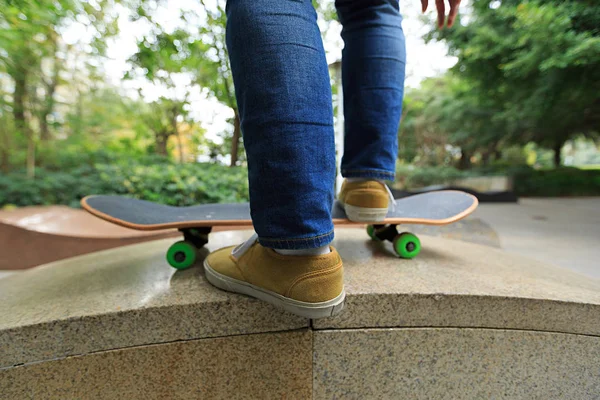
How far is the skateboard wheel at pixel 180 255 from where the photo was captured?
1124 mm

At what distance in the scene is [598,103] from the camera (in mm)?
8562

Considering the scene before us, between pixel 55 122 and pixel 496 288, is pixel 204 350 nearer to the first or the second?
pixel 496 288

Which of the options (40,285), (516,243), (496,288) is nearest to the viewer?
(496,288)

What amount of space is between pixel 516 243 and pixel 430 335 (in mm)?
3149

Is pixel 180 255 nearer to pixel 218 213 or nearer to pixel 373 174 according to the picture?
pixel 218 213

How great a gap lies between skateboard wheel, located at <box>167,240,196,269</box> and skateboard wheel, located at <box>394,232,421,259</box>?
2.79ft

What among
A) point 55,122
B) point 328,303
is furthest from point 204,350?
point 55,122

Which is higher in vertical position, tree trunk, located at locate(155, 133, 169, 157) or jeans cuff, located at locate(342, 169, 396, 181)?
tree trunk, located at locate(155, 133, 169, 157)

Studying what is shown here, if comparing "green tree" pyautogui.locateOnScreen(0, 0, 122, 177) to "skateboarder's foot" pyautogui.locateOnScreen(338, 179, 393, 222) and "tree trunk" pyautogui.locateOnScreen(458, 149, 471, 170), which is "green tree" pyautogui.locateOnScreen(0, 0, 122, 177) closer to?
"skateboarder's foot" pyautogui.locateOnScreen(338, 179, 393, 222)

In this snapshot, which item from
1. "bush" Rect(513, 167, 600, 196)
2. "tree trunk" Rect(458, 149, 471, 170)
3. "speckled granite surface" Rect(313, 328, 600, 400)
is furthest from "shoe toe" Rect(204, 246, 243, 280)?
"tree trunk" Rect(458, 149, 471, 170)

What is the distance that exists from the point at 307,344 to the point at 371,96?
85 cm

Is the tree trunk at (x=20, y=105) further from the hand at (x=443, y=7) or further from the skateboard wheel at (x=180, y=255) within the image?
the hand at (x=443, y=7)

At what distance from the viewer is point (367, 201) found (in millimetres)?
1104

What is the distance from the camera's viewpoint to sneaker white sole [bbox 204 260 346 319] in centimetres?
73
